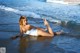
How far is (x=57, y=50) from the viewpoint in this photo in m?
6.80

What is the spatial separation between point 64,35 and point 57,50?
7.18 ft

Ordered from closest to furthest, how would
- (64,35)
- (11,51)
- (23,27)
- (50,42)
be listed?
(11,51) → (50,42) → (23,27) → (64,35)

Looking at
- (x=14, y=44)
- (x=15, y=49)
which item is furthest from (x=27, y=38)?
(x=15, y=49)

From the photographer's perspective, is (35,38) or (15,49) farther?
(35,38)

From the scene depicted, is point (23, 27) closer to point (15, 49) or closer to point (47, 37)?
point (47, 37)

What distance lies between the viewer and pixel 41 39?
8.14 meters

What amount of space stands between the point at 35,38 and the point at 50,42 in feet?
2.42

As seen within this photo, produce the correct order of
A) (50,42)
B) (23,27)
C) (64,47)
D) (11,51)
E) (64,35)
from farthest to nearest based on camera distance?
(64,35)
(23,27)
(50,42)
(64,47)
(11,51)

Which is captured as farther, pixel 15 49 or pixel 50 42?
pixel 50 42

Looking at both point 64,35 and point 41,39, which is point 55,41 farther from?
point 64,35

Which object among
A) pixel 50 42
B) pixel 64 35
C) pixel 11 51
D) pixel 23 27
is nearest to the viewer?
pixel 11 51

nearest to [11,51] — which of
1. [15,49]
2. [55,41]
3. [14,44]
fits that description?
[15,49]

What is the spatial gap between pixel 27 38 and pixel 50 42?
0.91 meters

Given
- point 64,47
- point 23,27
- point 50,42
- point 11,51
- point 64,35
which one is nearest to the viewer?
point 11,51
